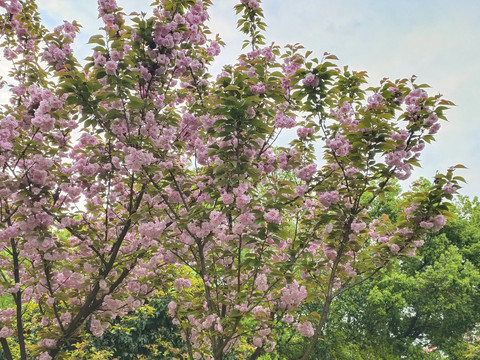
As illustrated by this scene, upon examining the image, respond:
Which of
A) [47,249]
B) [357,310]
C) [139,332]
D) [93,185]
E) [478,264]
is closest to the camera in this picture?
[47,249]

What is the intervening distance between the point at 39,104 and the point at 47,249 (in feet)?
4.95

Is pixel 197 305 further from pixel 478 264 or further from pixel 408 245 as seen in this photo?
pixel 478 264

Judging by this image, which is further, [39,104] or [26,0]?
[26,0]

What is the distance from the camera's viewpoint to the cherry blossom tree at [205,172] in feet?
11.3

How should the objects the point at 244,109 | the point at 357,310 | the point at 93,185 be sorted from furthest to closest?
the point at 357,310 < the point at 93,185 < the point at 244,109

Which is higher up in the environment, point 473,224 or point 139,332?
point 473,224

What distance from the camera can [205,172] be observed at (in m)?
4.07

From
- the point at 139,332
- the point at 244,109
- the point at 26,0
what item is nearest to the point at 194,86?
the point at 244,109

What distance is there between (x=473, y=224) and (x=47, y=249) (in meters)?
18.9

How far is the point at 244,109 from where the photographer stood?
3.14 meters

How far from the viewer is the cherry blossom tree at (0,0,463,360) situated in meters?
3.43

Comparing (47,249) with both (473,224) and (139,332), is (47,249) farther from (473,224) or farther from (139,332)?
(473,224)

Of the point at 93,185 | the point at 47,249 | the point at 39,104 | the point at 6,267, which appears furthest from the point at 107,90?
the point at 6,267

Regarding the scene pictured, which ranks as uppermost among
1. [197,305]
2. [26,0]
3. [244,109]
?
[26,0]
